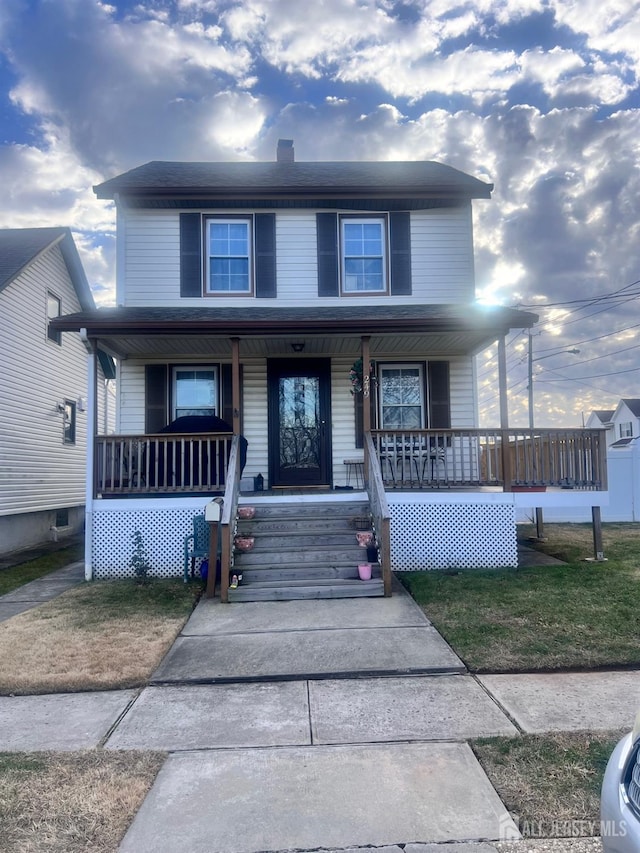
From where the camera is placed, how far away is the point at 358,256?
10688 mm

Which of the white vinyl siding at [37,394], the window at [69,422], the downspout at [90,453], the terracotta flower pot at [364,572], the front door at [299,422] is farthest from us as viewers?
the window at [69,422]

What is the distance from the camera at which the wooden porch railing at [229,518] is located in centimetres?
698

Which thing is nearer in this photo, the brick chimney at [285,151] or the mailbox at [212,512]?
the mailbox at [212,512]

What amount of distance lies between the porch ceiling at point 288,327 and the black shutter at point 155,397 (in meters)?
0.36

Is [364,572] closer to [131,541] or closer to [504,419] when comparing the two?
[504,419]

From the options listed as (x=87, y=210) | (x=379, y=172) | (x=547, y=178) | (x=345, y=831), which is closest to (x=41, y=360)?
(x=87, y=210)

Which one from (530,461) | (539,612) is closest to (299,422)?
(530,461)

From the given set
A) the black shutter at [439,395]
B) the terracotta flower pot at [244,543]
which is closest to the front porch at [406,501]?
the terracotta flower pot at [244,543]

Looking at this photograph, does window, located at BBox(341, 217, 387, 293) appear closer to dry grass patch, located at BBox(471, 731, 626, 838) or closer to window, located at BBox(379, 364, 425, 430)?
window, located at BBox(379, 364, 425, 430)

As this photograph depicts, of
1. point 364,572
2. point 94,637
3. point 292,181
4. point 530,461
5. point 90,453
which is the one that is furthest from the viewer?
point 292,181

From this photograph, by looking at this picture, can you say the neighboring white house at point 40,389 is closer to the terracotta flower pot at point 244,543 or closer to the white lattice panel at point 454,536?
the terracotta flower pot at point 244,543

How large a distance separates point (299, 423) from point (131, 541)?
3666mm

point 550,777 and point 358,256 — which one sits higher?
point 358,256

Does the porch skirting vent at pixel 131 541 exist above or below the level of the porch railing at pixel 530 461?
below
